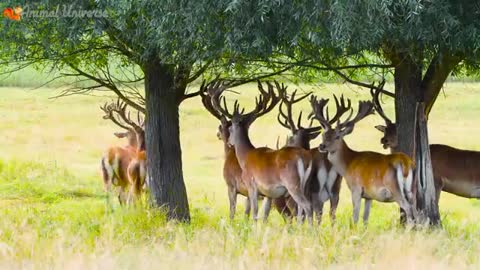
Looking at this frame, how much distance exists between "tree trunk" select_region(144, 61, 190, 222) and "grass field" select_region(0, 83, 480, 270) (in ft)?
2.35

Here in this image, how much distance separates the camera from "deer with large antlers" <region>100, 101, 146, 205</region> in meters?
16.2

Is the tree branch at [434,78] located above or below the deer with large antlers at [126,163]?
above

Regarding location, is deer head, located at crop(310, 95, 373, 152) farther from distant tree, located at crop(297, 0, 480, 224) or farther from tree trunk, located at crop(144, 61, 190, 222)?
tree trunk, located at crop(144, 61, 190, 222)

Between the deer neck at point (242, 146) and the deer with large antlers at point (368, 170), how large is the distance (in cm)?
113

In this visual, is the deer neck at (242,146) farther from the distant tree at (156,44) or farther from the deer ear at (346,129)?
the deer ear at (346,129)

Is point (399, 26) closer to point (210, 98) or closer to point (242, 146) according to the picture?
point (242, 146)

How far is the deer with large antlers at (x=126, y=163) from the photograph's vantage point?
1617 cm

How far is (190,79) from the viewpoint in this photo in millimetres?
14391

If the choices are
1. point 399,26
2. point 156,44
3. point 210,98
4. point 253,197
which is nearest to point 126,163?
point 210,98

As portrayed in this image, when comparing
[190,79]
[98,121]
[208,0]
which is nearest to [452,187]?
[190,79]

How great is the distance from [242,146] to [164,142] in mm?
1810

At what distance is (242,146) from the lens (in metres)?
13.4

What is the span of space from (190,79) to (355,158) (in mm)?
3139

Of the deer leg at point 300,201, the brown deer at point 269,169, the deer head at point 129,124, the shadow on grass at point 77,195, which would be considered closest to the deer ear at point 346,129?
the brown deer at point 269,169
